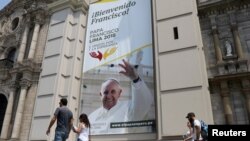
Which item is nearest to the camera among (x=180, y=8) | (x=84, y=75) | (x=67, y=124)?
(x=67, y=124)

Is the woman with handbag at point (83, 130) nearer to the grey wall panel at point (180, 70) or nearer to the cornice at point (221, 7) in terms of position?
the grey wall panel at point (180, 70)

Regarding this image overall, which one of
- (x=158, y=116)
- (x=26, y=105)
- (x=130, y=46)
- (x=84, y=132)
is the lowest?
(x=84, y=132)

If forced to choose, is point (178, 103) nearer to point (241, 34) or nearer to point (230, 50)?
point (230, 50)

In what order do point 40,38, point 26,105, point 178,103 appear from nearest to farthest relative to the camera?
1. point 178,103
2. point 26,105
3. point 40,38

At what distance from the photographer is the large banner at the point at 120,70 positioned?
11.1 metres

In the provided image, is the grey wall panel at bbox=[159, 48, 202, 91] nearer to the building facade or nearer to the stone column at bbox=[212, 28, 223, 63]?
the building facade

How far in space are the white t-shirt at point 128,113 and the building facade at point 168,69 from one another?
0.36m

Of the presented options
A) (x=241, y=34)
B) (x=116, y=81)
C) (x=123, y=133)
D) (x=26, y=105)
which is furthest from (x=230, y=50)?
(x=26, y=105)

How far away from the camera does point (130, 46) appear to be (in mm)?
12477

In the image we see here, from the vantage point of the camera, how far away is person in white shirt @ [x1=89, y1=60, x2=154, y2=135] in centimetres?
1084

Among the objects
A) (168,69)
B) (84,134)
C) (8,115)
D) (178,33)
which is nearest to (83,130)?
(84,134)

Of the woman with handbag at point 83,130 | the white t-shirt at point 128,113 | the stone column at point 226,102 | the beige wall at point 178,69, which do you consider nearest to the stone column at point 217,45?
the stone column at point 226,102

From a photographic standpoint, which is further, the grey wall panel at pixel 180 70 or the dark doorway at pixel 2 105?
the dark doorway at pixel 2 105

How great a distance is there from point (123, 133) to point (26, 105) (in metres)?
8.72
